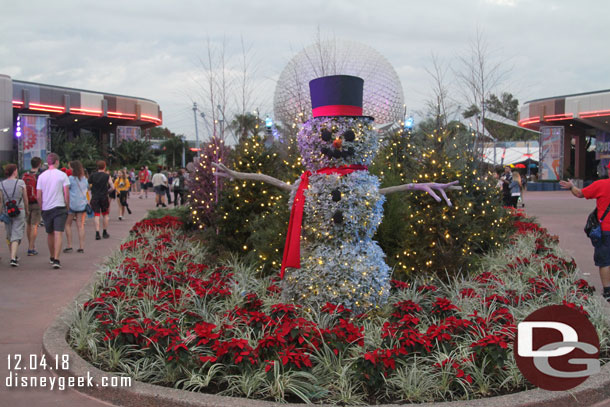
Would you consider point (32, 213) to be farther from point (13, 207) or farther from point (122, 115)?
point (122, 115)

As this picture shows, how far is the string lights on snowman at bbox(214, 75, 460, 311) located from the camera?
16.3 ft

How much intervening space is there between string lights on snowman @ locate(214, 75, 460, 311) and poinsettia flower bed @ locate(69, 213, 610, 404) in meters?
0.22

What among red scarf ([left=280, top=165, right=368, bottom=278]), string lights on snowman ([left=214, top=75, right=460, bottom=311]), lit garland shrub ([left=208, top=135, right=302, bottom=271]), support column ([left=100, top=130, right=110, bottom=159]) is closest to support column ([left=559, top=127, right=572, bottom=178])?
lit garland shrub ([left=208, top=135, right=302, bottom=271])

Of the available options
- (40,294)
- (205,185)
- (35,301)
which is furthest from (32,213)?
(35,301)

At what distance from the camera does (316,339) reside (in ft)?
14.5

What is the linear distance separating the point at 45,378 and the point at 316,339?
2.18 meters

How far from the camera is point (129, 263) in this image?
275 inches

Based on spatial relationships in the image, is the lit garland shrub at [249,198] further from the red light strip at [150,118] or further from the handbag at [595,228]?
the red light strip at [150,118]

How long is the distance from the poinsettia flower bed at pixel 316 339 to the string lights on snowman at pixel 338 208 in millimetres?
220

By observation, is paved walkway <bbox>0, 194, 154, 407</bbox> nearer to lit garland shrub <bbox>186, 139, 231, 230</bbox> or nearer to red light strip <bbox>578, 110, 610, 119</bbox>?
lit garland shrub <bbox>186, 139, 231, 230</bbox>

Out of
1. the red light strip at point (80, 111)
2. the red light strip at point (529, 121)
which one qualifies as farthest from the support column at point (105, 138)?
the red light strip at point (529, 121)

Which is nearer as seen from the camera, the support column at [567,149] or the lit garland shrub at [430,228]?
the lit garland shrub at [430,228]

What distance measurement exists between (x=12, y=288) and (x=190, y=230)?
4.74 metres

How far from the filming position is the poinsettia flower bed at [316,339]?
4004mm
